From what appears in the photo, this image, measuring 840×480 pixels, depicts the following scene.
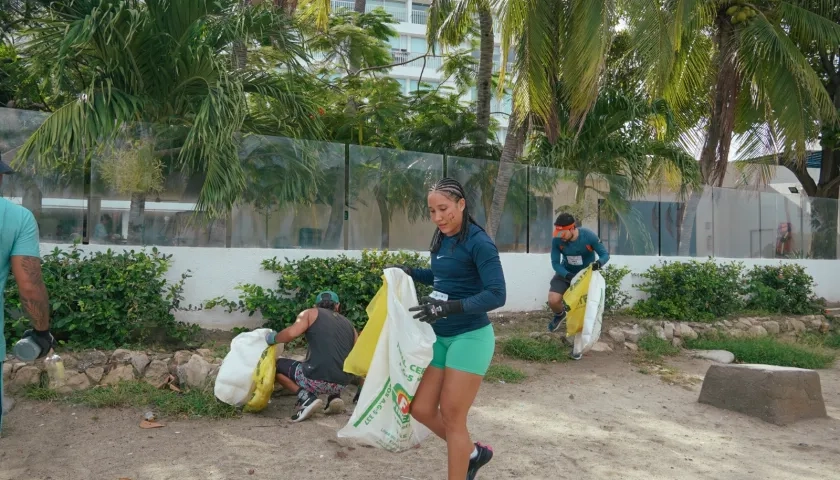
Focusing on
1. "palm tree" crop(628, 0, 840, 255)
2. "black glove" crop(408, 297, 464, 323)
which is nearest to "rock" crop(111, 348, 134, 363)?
"black glove" crop(408, 297, 464, 323)

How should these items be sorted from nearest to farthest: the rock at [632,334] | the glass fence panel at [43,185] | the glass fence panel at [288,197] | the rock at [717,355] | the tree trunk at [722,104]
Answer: the glass fence panel at [43,185], the glass fence panel at [288,197], the rock at [717,355], the rock at [632,334], the tree trunk at [722,104]

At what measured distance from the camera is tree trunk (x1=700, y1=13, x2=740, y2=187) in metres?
12.4

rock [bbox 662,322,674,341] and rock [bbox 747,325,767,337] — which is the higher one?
rock [bbox 662,322,674,341]

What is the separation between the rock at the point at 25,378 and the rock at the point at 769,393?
5.92m

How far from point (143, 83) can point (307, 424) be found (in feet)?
13.9

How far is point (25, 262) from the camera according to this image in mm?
3904

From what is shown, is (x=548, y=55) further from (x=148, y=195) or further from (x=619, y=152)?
(x=148, y=195)

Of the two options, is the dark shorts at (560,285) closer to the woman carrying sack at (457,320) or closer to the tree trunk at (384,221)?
the tree trunk at (384,221)

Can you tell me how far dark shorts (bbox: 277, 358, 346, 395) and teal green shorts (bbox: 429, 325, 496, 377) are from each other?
2.02 metres

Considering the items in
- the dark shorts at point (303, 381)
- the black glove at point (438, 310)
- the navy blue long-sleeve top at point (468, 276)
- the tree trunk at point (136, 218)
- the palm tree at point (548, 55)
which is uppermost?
the palm tree at point (548, 55)

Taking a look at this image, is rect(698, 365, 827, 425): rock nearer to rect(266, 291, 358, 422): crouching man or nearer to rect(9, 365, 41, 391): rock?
rect(266, 291, 358, 422): crouching man

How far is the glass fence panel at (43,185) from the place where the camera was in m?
6.73

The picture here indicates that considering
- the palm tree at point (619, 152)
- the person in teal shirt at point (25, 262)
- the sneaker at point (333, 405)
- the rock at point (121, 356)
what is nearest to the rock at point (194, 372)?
the rock at point (121, 356)

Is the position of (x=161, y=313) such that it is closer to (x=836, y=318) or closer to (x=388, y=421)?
(x=388, y=421)
